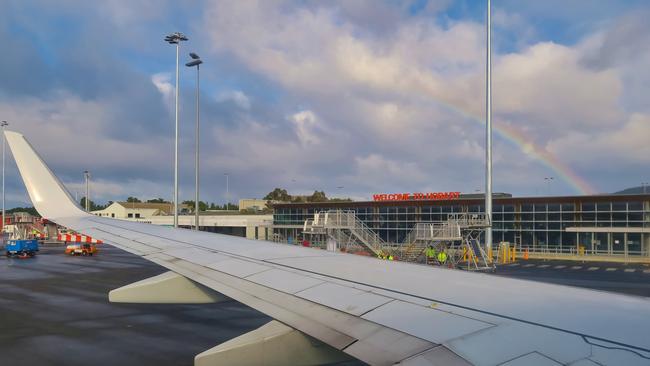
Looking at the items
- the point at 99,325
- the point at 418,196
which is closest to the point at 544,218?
the point at 418,196

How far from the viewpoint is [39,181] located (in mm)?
10836

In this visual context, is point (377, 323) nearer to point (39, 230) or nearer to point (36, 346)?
point (36, 346)

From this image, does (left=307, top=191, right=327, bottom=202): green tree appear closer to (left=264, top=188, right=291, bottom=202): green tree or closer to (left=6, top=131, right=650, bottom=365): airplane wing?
(left=264, top=188, right=291, bottom=202): green tree

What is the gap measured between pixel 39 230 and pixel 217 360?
2542 inches

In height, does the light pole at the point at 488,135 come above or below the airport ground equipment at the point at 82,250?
above

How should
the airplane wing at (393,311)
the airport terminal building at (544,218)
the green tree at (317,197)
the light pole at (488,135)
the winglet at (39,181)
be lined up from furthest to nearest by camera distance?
the green tree at (317,197) < the airport terminal building at (544,218) < the light pole at (488,135) < the winglet at (39,181) < the airplane wing at (393,311)

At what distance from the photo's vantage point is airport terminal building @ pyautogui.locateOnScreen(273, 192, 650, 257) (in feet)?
147

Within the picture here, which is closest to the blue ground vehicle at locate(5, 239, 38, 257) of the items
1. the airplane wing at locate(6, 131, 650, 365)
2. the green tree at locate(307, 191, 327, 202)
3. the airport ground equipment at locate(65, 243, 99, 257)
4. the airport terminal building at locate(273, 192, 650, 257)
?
the airport ground equipment at locate(65, 243, 99, 257)

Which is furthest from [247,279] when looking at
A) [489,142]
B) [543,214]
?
[543,214]

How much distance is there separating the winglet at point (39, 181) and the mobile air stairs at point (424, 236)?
917 inches

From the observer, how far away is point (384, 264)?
6.73 meters

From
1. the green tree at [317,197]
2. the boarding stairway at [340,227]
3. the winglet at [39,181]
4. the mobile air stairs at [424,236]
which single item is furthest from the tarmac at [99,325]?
the green tree at [317,197]

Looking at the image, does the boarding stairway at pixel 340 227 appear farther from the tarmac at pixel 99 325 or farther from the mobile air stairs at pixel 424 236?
the tarmac at pixel 99 325

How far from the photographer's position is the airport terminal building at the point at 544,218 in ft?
147
